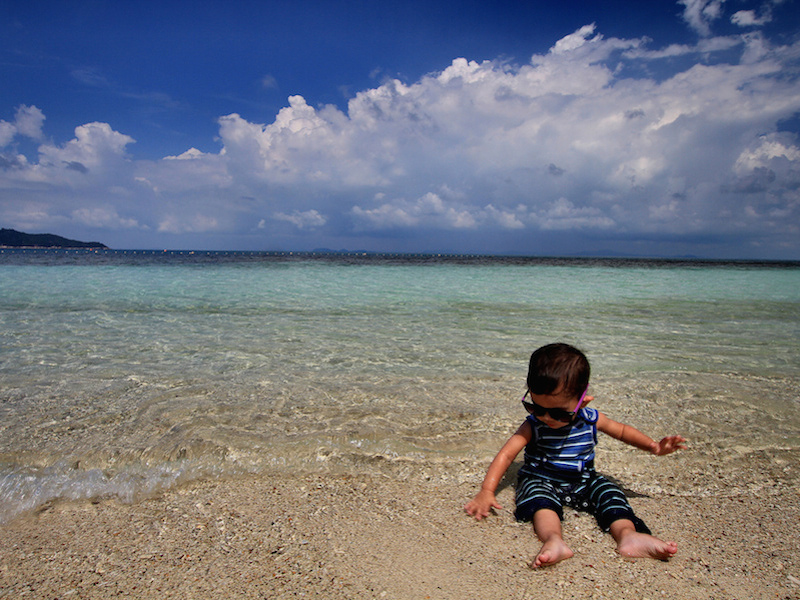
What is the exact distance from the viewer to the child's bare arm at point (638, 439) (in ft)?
8.45

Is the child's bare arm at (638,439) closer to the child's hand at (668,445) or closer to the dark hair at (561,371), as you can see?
the child's hand at (668,445)

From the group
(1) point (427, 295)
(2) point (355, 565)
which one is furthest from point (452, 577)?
(1) point (427, 295)

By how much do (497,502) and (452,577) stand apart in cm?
70

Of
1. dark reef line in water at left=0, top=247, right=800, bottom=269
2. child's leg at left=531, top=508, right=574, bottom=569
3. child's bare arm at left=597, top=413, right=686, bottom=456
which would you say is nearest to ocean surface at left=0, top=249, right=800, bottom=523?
child's leg at left=531, top=508, right=574, bottom=569

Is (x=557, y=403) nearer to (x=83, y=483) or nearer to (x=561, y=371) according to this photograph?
(x=561, y=371)

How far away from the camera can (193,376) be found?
198 inches

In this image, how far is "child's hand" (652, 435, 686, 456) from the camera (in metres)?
2.54

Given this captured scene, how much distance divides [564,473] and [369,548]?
1.28 m

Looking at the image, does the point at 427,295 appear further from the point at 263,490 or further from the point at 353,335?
the point at 263,490

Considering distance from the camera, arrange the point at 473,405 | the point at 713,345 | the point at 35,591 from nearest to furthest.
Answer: the point at 35,591 < the point at 473,405 < the point at 713,345

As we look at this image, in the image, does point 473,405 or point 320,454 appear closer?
point 320,454

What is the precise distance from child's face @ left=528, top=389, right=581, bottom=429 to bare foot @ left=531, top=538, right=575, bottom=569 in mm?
658

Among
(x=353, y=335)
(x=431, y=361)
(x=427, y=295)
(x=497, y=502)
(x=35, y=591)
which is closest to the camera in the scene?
(x=35, y=591)

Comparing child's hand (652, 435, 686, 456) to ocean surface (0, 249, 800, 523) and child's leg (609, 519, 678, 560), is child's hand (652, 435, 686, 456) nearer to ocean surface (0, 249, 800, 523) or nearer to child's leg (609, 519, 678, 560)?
child's leg (609, 519, 678, 560)
